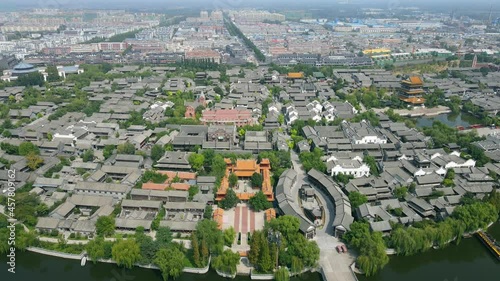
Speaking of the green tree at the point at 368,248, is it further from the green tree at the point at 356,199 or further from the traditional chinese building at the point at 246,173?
the traditional chinese building at the point at 246,173

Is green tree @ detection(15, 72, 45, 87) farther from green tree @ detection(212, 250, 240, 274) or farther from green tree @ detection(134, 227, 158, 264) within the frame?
green tree @ detection(212, 250, 240, 274)

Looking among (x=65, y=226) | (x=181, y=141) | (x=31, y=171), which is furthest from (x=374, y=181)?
(x=31, y=171)

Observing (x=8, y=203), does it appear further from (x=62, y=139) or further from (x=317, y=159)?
(x=317, y=159)

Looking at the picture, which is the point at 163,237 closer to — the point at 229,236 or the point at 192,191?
the point at 229,236

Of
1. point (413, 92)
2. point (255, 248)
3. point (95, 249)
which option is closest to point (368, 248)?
point (255, 248)

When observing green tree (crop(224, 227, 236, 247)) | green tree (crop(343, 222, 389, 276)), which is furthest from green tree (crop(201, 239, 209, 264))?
green tree (crop(343, 222, 389, 276))
